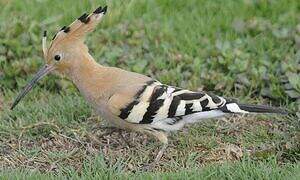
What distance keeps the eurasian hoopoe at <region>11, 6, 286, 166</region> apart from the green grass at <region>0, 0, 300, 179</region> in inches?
9.8

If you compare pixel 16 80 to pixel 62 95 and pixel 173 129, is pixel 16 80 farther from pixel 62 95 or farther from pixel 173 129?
pixel 173 129

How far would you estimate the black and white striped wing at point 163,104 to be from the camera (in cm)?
420

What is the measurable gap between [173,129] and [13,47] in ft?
5.90

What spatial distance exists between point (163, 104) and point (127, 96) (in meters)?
0.20

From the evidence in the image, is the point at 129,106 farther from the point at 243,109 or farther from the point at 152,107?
the point at 243,109

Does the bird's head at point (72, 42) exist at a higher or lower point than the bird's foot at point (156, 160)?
higher

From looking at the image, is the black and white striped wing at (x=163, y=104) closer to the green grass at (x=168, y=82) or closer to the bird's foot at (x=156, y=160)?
the bird's foot at (x=156, y=160)

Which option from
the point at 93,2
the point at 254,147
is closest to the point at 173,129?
the point at 254,147

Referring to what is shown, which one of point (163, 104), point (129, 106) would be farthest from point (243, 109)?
point (129, 106)

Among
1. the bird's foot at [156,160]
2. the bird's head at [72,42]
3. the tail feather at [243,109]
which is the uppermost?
the bird's head at [72,42]

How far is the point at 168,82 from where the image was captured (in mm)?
5301

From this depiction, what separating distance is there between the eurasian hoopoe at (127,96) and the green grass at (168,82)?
0.25 meters

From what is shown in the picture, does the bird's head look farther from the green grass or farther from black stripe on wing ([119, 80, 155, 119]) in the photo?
the green grass

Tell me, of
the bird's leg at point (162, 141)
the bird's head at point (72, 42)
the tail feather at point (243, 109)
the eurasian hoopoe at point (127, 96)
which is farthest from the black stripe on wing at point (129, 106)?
the tail feather at point (243, 109)
